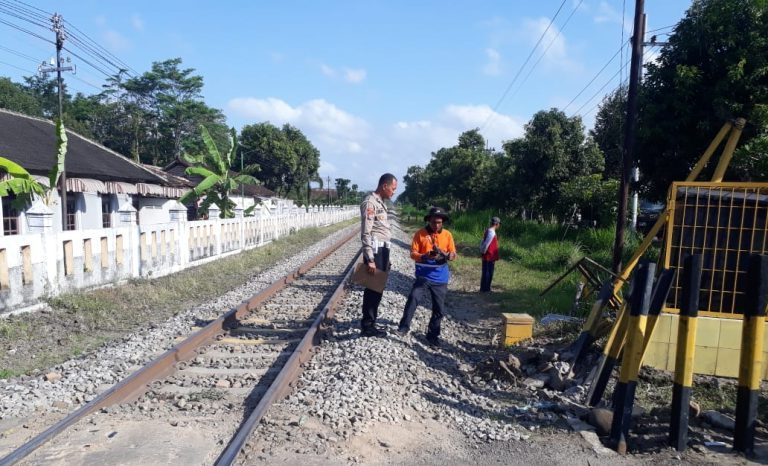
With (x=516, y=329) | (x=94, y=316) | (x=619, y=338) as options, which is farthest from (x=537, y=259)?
(x=94, y=316)

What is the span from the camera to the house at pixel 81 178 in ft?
54.9

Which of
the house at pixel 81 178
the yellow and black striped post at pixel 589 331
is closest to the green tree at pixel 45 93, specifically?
the house at pixel 81 178

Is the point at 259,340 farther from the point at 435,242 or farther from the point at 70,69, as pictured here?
the point at 70,69

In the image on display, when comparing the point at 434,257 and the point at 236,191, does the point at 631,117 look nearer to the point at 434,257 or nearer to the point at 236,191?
the point at 434,257

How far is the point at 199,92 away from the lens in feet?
184

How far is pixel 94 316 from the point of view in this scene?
7.76 m

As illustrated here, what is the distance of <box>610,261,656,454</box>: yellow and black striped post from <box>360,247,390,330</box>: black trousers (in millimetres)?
2899

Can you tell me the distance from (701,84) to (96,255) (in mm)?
10562

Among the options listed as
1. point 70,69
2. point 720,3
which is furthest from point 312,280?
point 70,69

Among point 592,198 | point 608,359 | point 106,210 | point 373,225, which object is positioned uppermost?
point 592,198

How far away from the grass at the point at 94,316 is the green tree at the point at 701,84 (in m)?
8.64

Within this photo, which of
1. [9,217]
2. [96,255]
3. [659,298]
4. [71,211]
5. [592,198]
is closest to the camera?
[659,298]

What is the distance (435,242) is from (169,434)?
3557 millimetres

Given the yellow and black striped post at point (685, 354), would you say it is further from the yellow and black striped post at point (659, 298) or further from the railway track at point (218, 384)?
the railway track at point (218, 384)
